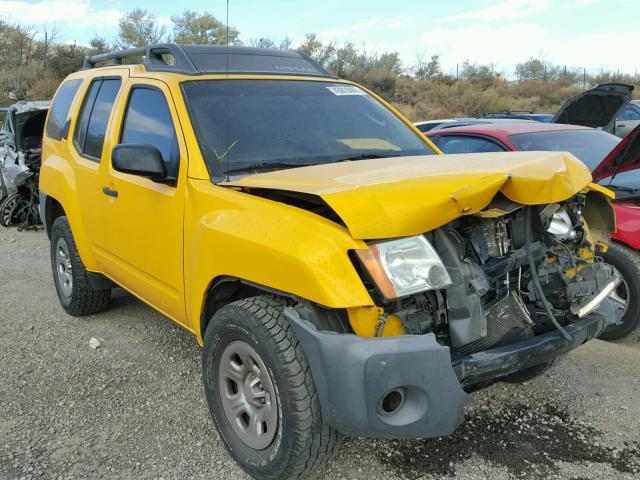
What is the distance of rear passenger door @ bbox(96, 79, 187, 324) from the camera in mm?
3262

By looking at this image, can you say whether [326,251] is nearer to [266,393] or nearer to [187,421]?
[266,393]

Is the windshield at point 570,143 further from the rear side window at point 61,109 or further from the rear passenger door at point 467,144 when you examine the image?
the rear side window at point 61,109

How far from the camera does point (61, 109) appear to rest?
510 centimetres

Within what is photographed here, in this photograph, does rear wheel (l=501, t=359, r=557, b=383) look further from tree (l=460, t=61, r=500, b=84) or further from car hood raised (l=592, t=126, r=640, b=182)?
tree (l=460, t=61, r=500, b=84)

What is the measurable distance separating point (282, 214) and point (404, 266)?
562mm

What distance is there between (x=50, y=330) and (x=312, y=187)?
10.7ft

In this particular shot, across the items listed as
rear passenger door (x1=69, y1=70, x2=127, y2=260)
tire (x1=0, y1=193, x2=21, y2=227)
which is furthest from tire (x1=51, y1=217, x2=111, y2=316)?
tire (x1=0, y1=193, x2=21, y2=227)

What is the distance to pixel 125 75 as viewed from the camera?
412cm

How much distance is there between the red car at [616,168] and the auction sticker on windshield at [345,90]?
5.61 ft

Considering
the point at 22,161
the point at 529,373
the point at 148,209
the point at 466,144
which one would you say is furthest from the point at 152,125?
the point at 22,161

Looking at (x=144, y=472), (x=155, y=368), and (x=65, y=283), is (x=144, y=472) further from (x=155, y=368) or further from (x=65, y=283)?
(x=65, y=283)

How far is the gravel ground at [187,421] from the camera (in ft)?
9.55

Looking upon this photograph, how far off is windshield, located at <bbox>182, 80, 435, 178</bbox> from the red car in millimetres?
1292

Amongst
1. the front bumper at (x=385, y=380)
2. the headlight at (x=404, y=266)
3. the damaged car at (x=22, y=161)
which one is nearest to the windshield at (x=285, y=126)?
the headlight at (x=404, y=266)
